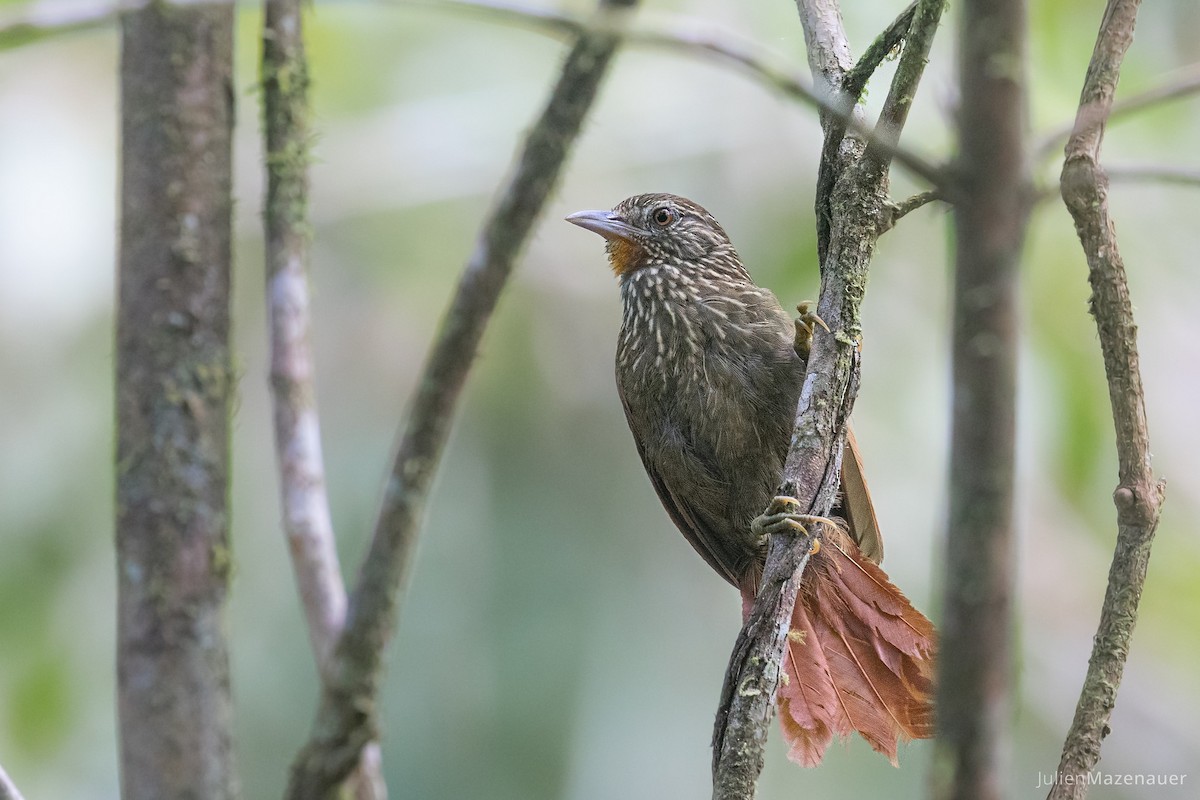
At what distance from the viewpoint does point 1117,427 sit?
7.92ft

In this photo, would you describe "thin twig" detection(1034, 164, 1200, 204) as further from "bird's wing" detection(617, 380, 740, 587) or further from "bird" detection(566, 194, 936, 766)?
"bird's wing" detection(617, 380, 740, 587)

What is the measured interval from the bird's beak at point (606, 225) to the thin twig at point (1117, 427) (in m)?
2.10

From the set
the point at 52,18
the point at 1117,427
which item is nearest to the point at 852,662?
the point at 1117,427

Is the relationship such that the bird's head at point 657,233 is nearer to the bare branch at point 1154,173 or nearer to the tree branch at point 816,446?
the tree branch at point 816,446

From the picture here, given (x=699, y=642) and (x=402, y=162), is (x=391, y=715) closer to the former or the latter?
(x=699, y=642)

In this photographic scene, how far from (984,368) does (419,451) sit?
98cm

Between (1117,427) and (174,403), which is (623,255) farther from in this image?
(174,403)

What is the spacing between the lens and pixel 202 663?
6.28ft

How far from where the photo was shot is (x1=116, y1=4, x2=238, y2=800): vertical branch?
1880mm

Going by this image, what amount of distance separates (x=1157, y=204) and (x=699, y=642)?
4.30 m

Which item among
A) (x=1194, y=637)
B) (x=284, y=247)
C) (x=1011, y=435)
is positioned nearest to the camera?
(x=1011, y=435)

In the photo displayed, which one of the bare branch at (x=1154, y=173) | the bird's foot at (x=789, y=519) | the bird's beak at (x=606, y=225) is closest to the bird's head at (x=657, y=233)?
the bird's beak at (x=606, y=225)

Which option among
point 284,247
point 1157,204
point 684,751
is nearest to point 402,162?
point 684,751

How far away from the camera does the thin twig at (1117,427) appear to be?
235cm
